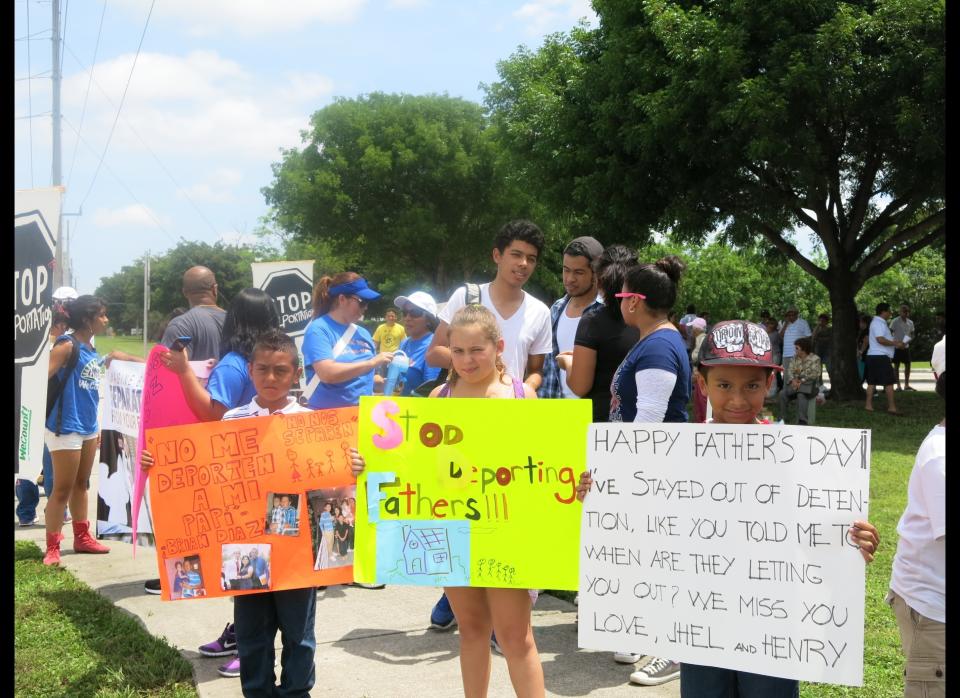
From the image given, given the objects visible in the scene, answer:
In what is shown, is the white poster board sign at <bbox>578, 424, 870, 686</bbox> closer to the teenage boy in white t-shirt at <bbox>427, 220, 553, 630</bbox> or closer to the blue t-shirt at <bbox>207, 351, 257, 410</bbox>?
the teenage boy in white t-shirt at <bbox>427, 220, 553, 630</bbox>

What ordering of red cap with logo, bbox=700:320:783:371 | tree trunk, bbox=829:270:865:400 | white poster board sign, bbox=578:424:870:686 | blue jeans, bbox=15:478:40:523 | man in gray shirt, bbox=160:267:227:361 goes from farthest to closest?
tree trunk, bbox=829:270:865:400 → blue jeans, bbox=15:478:40:523 → man in gray shirt, bbox=160:267:227:361 → red cap with logo, bbox=700:320:783:371 → white poster board sign, bbox=578:424:870:686

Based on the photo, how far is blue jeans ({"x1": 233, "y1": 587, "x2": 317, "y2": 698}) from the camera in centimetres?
346

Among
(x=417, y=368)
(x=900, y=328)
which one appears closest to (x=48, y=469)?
(x=417, y=368)

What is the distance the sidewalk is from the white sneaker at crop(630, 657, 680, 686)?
0.03 metres

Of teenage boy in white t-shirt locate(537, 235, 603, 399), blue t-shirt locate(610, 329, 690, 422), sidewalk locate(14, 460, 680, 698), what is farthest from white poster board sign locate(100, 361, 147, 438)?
blue t-shirt locate(610, 329, 690, 422)

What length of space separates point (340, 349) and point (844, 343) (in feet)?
46.8

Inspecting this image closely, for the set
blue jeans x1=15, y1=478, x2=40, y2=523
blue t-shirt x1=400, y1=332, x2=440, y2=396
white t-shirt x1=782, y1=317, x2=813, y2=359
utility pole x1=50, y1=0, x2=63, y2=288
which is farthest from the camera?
utility pole x1=50, y1=0, x2=63, y2=288

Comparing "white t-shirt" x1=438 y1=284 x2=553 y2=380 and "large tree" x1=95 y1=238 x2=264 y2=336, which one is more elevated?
"large tree" x1=95 y1=238 x2=264 y2=336

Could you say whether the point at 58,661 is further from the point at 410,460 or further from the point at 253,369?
the point at 410,460

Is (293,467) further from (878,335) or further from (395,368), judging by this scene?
(878,335)

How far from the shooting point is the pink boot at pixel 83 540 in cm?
694

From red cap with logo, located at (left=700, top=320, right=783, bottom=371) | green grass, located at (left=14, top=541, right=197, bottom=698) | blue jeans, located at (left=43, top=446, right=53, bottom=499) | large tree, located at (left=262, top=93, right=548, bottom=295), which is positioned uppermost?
large tree, located at (left=262, top=93, right=548, bottom=295)

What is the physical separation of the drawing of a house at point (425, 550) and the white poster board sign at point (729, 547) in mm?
522

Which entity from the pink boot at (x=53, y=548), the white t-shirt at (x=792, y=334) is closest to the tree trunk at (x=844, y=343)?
the white t-shirt at (x=792, y=334)
